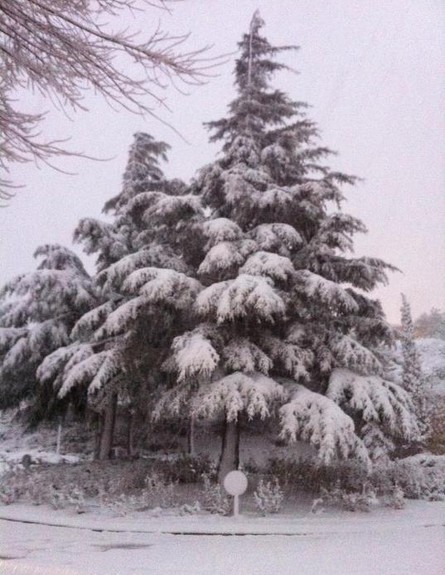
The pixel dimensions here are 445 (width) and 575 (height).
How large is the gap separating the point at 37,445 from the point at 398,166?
11.7 metres

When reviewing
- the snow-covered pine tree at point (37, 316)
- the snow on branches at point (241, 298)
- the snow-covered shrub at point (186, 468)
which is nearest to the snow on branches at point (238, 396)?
the snow on branches at point (241, 298)

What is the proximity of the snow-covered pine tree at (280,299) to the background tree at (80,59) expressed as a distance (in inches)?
191

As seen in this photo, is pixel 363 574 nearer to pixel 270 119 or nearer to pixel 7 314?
pixel 270 119

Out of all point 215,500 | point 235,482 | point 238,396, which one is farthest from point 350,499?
point 238,396

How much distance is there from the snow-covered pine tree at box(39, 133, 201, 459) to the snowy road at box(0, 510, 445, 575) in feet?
11.5

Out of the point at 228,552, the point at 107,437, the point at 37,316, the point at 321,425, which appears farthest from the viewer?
the point at 107,437

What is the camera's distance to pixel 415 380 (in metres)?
10.2

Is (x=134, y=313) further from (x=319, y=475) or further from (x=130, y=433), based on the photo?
(x=130, y=433)

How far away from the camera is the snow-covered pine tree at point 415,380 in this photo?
9680 mm

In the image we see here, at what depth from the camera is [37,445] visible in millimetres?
13695

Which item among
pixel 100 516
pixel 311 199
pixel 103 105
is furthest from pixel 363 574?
pixel 311 199

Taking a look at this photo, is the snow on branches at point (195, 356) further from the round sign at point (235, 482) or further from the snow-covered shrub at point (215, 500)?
the snow-covered shrub at point (215, 500)

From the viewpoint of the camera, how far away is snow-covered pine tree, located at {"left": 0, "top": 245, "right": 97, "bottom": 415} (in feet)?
42.0

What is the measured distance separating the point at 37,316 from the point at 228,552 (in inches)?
360
